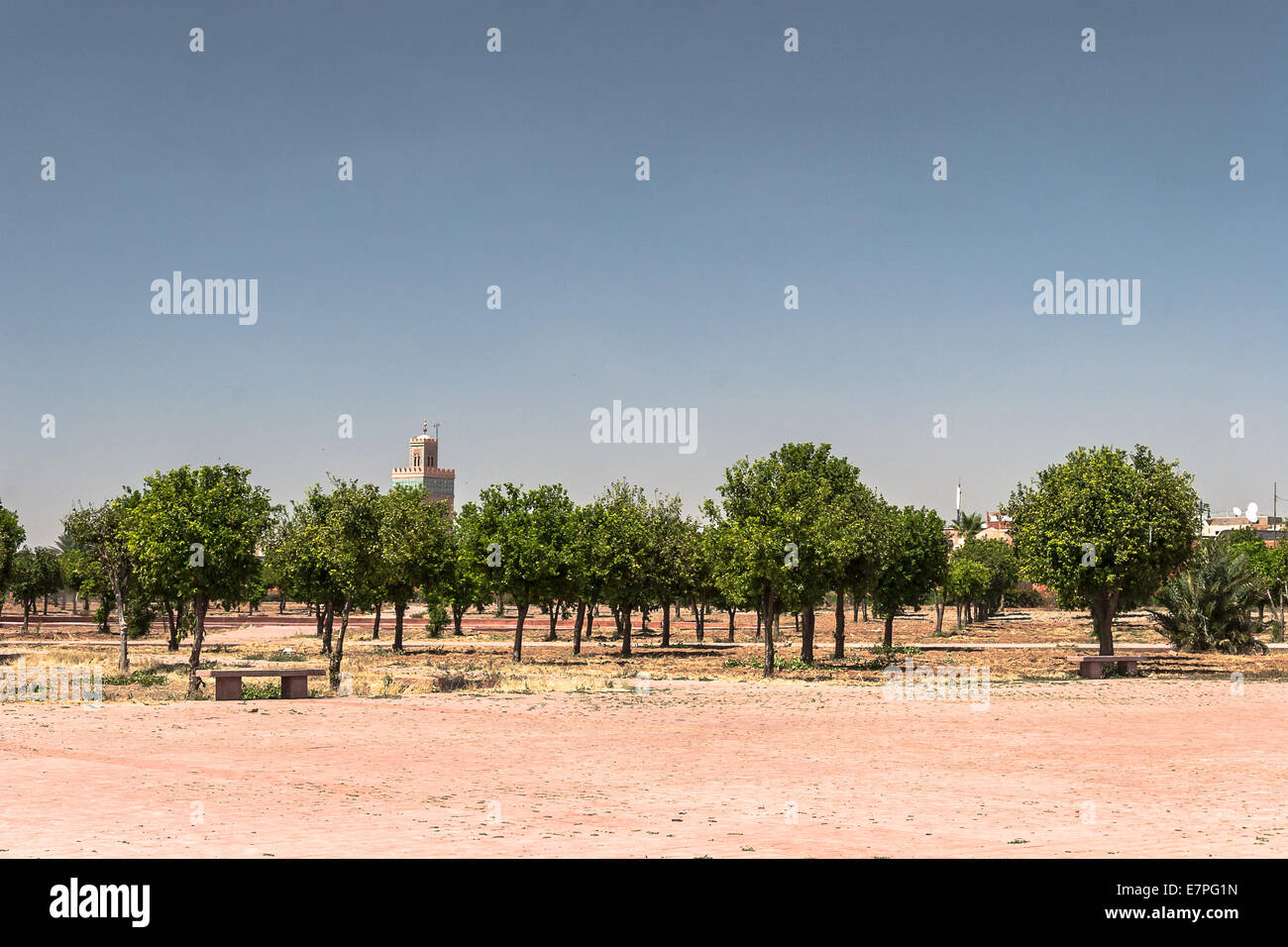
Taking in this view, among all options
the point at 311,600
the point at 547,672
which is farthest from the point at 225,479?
the point at 311,600

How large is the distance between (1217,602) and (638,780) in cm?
4845

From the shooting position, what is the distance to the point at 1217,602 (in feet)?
→ 183

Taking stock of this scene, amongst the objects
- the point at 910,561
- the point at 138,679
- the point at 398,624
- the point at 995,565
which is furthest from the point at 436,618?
the point at 995,565

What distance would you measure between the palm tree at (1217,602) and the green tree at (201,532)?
4480 centimetres

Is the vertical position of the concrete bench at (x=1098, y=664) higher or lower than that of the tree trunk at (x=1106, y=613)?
lower

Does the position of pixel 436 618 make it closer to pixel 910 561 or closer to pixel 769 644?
pixel 910 561

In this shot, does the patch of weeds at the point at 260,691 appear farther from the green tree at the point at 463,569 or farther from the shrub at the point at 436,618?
the shrub at the point at 436,618

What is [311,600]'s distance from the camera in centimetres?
5775

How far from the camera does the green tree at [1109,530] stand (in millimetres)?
45938

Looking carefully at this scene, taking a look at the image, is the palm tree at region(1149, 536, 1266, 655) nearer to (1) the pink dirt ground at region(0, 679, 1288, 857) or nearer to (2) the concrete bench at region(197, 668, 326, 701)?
(1) the pink dirt ground at region(0, 679, 1288, 857)

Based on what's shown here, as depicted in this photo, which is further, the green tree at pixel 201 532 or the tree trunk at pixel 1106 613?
the tree trunk at pixel 1106 613

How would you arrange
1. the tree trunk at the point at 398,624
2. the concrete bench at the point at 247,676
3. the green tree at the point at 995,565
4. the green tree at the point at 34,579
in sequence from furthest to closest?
1. the green tree at the point at 995,565
2. the green tree at the point at 34,579
3. the tree trunk at the point at 398,624
4. the concrete bench at the point at 247,676

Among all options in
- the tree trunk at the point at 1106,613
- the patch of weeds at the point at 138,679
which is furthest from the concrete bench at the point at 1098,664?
the patch of weeds at the point at 138,679
